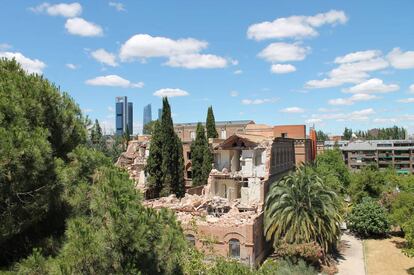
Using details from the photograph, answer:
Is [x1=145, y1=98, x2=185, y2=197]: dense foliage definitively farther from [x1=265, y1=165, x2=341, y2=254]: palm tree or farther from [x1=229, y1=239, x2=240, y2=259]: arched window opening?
[x1=265, y1=165, x2=341, y2=254]: palm tree

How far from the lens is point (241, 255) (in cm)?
2689

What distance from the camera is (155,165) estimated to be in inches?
1470

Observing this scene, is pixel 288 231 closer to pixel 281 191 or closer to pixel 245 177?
pixel 281 191

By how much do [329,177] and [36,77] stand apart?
38.6 m

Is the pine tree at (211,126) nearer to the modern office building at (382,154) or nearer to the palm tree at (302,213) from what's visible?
the palm tree at (302,213)

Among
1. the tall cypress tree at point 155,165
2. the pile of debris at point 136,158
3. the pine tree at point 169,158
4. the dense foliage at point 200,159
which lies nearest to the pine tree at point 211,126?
the dense foliage at point 200,159

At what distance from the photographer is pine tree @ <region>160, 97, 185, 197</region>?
123ft

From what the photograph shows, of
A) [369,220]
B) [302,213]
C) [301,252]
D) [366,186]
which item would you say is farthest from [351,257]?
[366,186]

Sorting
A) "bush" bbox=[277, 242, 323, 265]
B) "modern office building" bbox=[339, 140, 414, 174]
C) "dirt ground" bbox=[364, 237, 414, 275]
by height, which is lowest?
"dirt ground" bbox=[364, 237, 414, 275]

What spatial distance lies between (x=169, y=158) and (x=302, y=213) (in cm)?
1508

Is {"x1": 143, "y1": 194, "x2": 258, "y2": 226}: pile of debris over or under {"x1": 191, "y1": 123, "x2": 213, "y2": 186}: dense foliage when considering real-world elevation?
under

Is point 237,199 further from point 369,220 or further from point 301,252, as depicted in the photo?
point 369,220

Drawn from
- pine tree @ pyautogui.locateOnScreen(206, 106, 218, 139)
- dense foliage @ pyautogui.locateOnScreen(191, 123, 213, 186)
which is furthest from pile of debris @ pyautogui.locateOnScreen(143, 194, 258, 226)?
pine tree @ pyautogui.locateOnScreen(206, 106, 218, 139)

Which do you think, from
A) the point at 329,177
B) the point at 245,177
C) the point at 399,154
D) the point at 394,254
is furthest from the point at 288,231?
the point at 399,154
